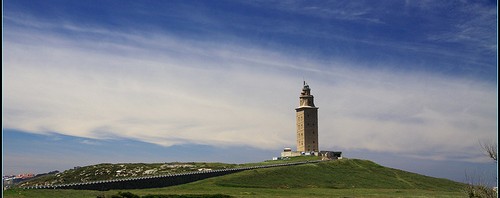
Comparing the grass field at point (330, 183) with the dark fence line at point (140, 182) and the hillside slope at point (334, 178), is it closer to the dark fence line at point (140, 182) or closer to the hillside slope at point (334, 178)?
the hillside slope at point (334, 178)

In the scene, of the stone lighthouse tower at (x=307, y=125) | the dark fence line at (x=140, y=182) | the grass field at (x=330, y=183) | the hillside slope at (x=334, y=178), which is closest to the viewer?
the dark fence line at (x=140, y=182)

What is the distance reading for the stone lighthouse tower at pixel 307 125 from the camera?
549 ft

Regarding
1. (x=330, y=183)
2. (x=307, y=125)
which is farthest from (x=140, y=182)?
(x=307, y=125)

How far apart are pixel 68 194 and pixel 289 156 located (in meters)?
113

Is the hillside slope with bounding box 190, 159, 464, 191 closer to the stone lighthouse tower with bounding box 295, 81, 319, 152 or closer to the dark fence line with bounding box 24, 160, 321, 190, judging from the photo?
the dark fence line with bounding box 24, 160, 321, 190

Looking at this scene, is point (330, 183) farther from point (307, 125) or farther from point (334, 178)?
point (307, 125)

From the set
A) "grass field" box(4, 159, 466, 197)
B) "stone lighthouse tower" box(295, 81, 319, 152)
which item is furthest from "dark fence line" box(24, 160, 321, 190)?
"stone lighthouse tower" box(295, 81, 319, 152)

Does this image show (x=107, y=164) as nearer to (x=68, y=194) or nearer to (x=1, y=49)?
(x=68, y=194)

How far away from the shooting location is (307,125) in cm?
16900

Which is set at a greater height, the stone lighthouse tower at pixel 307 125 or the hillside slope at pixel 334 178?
the stone lighthouse tower at pixel 307 125

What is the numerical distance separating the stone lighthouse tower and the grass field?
43.7 meters

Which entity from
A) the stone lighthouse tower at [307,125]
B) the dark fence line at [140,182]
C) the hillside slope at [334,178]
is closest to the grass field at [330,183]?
the hillside slope at [334,178]

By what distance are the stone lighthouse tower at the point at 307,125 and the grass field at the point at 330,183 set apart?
143 ft

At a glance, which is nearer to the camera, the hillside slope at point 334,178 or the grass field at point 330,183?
the grass field at point 330,183
